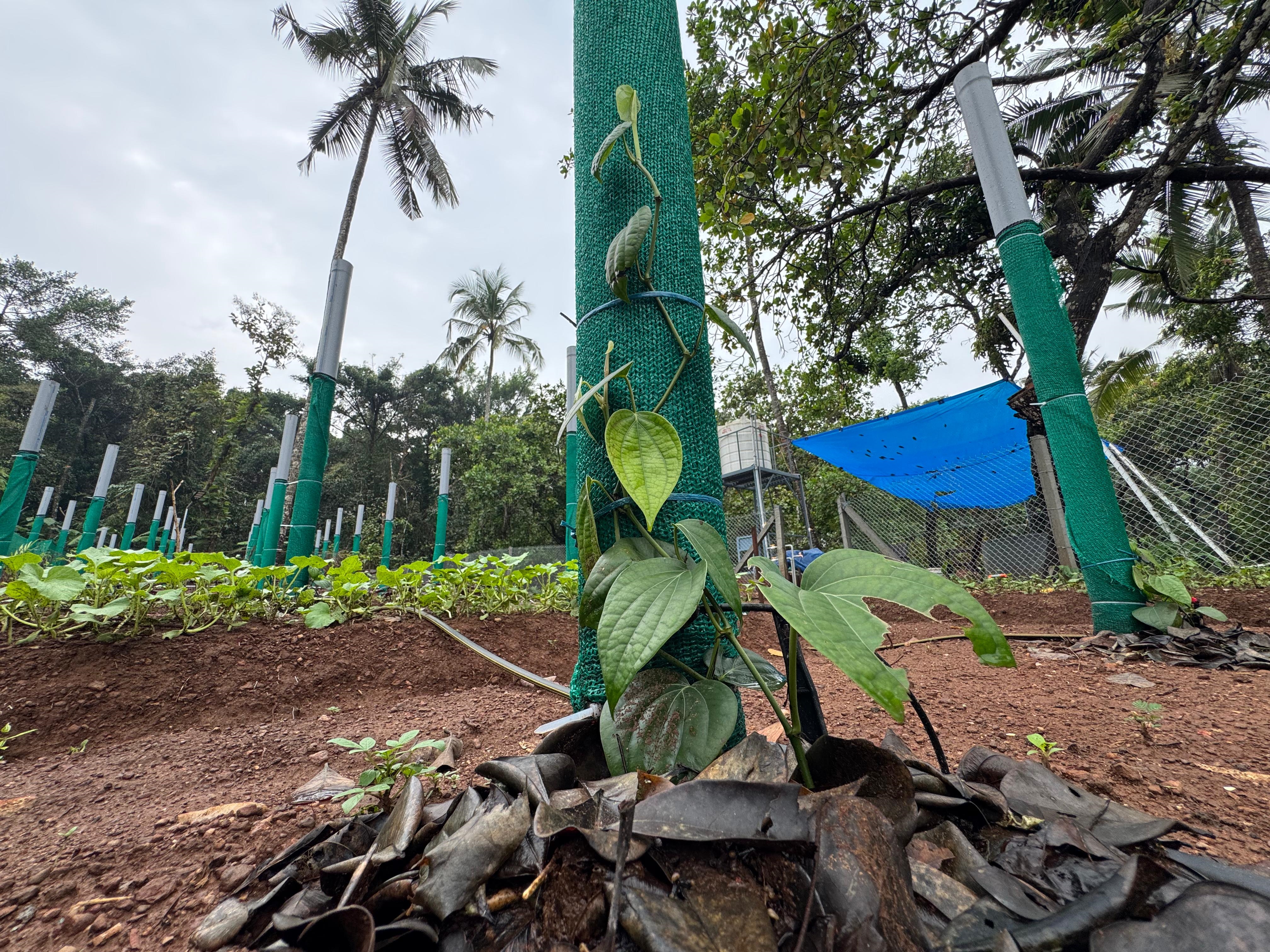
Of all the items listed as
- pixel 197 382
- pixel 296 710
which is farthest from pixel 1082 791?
pixel 197 382

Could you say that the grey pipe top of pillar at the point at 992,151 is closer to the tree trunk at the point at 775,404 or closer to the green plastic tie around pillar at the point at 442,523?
the tree trunk at the point at 775,404

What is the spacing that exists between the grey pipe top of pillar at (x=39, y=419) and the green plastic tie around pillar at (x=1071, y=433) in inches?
191

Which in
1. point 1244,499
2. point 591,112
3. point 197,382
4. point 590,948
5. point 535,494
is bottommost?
point 590,948

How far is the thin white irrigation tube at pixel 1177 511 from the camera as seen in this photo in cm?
350

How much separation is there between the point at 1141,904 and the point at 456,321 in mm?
20392

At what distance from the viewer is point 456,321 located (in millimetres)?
18875

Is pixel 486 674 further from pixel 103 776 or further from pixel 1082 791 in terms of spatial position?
pixel 1082 791

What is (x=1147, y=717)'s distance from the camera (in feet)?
3.74

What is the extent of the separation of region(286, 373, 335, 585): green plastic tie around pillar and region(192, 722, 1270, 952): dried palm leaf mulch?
221cm

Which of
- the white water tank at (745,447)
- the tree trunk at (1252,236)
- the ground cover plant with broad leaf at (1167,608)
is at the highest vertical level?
the tree trunk at (1252,236)

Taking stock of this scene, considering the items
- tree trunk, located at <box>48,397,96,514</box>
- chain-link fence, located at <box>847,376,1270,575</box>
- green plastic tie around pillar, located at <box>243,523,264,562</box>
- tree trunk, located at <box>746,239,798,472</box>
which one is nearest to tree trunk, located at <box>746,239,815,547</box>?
tree trunk, located at <box>746,239,798,472</box>

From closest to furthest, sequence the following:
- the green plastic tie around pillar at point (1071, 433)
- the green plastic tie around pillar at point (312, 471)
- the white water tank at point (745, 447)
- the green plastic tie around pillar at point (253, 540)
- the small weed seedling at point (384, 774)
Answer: the small weed seedling at point (384, 774), the green plastic tie around pillar at point (1071, 433), the green plastic tie around pillar at point (312, 471), the white water tank at point (745, 447), the green plastic tie around pillar at point (253, 540)

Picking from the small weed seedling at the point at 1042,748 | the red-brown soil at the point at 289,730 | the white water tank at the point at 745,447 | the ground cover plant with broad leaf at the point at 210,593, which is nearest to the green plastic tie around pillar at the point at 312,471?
the ground cover plant with broad leaf at the point at 210,593

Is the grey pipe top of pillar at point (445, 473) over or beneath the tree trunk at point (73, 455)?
beneath
